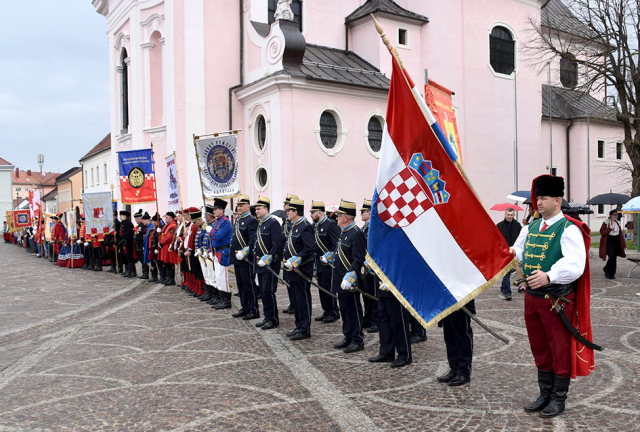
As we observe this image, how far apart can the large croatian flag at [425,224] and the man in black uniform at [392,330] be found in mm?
831

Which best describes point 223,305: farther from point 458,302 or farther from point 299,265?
point 458,302

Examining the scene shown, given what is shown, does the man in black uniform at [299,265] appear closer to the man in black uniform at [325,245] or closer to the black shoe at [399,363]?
the man in black uniform at [325,245]

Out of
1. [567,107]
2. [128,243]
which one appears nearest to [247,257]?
[128,243]

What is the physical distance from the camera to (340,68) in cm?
2309

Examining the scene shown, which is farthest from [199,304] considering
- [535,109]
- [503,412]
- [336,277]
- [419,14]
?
[535,109]

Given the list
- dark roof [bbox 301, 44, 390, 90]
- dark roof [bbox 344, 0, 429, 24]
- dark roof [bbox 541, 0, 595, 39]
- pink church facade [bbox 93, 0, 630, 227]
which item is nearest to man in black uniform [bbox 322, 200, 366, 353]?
pink church facade [bbox 93, 0, 630, 227]

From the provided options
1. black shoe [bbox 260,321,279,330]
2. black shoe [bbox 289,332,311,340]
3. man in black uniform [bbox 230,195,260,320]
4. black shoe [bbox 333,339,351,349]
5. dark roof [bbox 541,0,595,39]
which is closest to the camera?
black shoe [bbox 333,339,351,349]

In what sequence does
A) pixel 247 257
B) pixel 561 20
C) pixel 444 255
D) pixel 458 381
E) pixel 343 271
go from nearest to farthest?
pixel 444 255 < pixel 458 381 < pixel 343 271 < pixel 247 257 < pixel 561 20

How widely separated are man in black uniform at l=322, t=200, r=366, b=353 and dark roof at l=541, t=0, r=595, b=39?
63.6 feet

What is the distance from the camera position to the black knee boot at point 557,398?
4.80m

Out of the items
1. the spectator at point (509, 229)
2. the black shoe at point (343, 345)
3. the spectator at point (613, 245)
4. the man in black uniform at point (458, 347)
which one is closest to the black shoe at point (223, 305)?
the black shoe at point (343, 345)

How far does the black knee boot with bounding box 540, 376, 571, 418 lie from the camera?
4801 mm

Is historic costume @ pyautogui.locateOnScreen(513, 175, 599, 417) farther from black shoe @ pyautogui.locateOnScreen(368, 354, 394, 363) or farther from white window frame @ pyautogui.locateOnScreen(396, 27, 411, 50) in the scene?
white window frame @ pyautogui.locateOnScreen(396, 27, 411, 50)

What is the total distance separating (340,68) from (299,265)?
53.1 ft
